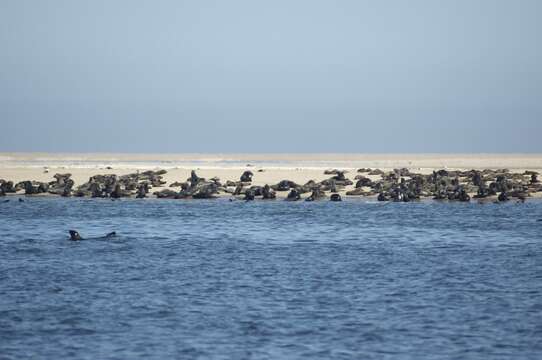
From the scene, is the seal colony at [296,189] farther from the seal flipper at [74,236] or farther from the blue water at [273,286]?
the seal flipper at [74,236]

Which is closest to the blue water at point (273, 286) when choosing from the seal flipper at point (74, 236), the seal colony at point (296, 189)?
the seal flipper at point (74, 236)

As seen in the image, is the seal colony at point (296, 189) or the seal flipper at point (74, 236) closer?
the seal flipper at point (74, 236)

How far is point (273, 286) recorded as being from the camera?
18844mm

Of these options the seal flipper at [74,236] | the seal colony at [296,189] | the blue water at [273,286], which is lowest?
the blue water at [273,286]

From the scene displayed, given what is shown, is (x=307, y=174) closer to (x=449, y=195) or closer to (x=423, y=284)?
(x=449, y=195)

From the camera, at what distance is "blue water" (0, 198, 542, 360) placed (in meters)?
14.1

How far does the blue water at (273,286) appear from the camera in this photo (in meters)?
14.1

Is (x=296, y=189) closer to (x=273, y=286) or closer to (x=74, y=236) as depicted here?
(x=74, y=236)

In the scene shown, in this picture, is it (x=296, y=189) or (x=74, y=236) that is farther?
(x=296, y=189)

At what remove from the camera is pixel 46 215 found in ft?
107

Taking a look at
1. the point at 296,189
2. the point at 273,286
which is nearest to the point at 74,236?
the point at 273,286

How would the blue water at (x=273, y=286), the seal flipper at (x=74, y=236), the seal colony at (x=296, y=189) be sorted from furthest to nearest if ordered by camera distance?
the seal colony at (x=296, y=189) < the seal flipper at (x=74, y=236) < the blue water at (x=273, y=286)

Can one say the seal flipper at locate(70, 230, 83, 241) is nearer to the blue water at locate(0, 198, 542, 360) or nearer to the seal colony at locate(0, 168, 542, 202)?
the blue water at locate(0, 198, 542, 360)

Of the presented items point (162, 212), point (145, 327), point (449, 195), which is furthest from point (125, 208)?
point (145, 327)
